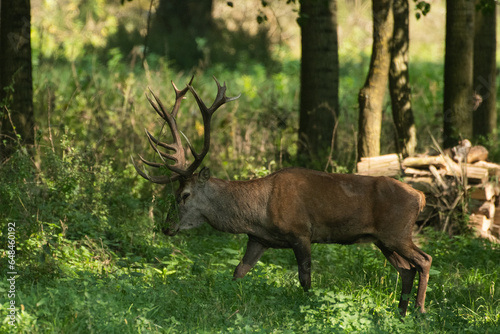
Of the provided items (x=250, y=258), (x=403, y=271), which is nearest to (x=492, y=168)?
(x=403, y=271)

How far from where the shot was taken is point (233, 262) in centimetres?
781

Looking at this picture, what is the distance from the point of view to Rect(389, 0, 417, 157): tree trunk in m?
10.5

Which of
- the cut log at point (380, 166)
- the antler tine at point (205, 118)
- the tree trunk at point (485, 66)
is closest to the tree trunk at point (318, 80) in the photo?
the cut log at point (380, 166)

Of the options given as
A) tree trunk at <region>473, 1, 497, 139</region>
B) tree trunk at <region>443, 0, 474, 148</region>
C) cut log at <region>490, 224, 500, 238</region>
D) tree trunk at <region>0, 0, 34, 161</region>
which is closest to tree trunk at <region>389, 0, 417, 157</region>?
tree trunk at <region>443, 0, 474, 148</region>

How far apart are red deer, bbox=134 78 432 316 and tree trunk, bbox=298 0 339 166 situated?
320 cm

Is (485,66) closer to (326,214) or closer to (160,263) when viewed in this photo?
(326,214)

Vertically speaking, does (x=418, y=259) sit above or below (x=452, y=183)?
below

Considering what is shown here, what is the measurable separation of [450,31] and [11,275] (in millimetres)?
6864

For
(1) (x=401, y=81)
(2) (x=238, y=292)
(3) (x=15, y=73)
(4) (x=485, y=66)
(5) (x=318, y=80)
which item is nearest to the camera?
(2) (x=238, y=292)

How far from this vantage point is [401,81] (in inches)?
419

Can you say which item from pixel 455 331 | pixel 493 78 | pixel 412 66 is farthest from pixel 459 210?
pixel 412 66

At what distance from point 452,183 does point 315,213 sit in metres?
3.08

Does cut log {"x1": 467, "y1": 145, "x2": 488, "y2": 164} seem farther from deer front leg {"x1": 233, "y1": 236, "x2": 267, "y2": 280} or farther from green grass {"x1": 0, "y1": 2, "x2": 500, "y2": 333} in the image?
deer front leg {"x1": 233, "y1": 236, "x2": 267, "y2": 280}

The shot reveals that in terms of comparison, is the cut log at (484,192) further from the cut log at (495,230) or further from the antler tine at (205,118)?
the antler tine at (205,118)
